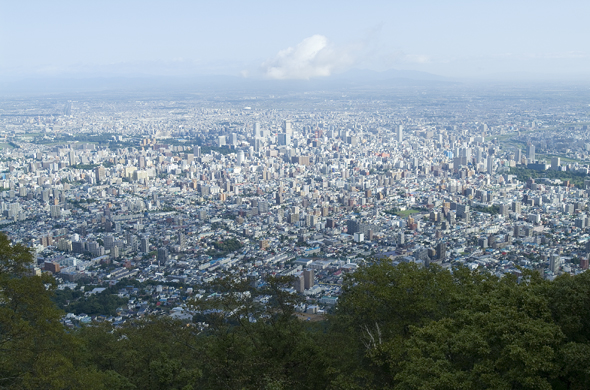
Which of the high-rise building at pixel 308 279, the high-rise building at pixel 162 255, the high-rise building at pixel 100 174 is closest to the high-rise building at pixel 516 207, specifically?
the high-rise building at pixel 308 279

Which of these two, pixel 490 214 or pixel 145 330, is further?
pixel 490 214

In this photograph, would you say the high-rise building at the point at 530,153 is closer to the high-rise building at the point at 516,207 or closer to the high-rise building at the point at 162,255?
the high-rise building at the point at 516,207

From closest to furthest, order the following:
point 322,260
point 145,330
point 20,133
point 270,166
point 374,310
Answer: point 374,310 → point 145,330 → point 322,260 → point 270,166 → point 20,133

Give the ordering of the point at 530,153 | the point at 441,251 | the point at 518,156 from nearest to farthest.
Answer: the point at 441,251
the point at 518,156
the point at 530,153

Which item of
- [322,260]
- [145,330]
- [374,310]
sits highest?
[374,310]

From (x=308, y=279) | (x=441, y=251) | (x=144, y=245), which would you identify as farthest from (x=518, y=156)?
(x=144, y=245)

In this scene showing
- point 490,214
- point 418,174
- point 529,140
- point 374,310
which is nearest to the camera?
point 374,310

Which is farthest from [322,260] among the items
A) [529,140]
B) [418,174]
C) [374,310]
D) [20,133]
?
[20,133]

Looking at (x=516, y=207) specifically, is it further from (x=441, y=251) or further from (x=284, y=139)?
(x=284, y=139)

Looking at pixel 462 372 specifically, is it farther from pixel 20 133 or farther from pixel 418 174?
pixel 20 133
